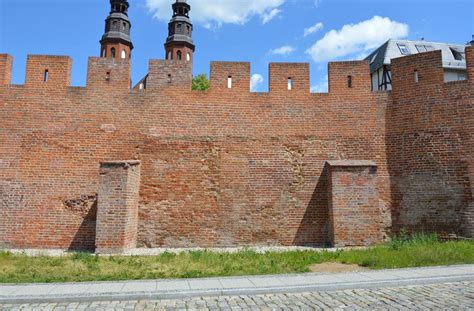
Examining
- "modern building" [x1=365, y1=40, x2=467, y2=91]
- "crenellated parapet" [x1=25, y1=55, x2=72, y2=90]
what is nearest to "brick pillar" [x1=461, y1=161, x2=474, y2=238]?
"crenellated parapet" [x1=25, y1=55, x2=72, y2=90]

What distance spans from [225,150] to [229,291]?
5621mm

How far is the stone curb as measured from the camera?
479 centimetres

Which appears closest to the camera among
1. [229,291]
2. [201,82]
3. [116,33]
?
[229,291]

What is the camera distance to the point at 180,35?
131 feet

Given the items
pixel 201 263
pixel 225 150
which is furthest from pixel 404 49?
pixel 201 263

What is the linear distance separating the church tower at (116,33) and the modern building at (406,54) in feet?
79.7

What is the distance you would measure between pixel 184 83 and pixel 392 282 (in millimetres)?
7600

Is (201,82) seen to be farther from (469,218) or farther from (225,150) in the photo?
(469,218)

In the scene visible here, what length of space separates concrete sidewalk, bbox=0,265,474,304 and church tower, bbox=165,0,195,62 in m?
36.6

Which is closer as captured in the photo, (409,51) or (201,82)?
A: (409,51)

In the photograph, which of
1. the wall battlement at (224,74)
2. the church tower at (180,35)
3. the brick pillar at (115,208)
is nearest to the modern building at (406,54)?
the wall battlement at (224,74)

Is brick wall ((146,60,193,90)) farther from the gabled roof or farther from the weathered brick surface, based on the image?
the gabled roof

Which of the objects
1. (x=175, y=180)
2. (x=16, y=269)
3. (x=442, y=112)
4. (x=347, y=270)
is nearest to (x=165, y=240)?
(x=175, y=180)

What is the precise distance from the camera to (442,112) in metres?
10.1
